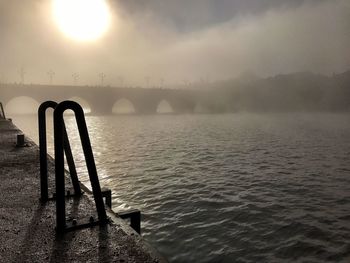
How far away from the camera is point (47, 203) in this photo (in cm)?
617

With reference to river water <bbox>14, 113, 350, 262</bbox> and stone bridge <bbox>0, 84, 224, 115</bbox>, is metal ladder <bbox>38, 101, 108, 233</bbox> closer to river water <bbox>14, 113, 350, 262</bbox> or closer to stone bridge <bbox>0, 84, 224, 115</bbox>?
river water <bbox>14, 113, 350, 262</bbox>

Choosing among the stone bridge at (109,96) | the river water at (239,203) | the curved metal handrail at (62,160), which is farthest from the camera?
the stone bridge at (109,96)

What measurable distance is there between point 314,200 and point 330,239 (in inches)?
146

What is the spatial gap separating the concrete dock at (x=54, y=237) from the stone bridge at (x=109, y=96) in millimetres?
115125

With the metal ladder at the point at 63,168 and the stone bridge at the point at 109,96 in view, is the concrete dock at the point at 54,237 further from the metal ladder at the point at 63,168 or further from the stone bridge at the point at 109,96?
the stone bridge at the point at 109,96

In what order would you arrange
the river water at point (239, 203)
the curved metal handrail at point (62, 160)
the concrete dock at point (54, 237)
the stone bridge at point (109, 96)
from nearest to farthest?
the concrete dock at point (54, 237) → the curved metal handrail at point (62, 160) → the river water at point (239, 203) → the stone bridge at point (109, 96)

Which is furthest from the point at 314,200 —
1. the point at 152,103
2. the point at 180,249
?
the point at 152,103

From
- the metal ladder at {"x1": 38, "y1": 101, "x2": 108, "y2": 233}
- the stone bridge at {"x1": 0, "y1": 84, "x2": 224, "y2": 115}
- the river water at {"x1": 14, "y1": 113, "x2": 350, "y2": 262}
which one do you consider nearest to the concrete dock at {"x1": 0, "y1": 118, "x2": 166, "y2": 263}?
the metal ladder at {"x1": 38, "y1": 101, "x2": 108, "y2": 233}

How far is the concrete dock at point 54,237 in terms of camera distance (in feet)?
13.4

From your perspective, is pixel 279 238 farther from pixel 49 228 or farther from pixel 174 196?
pixel 49 228

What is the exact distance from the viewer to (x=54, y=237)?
467 centimetres

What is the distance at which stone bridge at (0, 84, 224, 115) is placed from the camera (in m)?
110

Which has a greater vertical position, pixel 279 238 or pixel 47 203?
pixel 47 203

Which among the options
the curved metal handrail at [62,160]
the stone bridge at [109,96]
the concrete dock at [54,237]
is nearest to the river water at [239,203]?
the concrete dock at [54,237]
